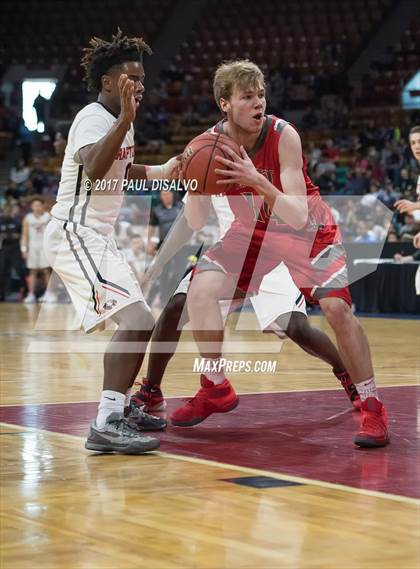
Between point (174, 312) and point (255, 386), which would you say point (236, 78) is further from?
point (255, 386)

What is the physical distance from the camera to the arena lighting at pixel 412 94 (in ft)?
74.7

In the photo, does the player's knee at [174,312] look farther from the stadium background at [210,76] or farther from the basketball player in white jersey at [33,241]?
the basketball player in white jersey at [33,241]

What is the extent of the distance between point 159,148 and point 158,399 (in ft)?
61.1

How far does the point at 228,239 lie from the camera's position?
19.2 ft

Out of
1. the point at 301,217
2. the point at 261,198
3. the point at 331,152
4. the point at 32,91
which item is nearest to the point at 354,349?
the point at 301,217

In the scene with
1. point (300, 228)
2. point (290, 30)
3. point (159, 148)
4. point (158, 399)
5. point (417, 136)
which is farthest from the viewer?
point (290, 30)

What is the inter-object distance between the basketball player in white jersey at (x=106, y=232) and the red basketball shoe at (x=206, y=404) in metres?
0.37

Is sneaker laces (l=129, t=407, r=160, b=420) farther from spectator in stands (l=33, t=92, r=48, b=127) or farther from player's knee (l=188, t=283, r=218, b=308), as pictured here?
spectator in stands (l=33, t=92, r=48, b=127)

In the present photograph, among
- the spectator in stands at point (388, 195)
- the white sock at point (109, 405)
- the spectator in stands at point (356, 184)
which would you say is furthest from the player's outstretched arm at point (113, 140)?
the spectator in stands at point (356, 184)

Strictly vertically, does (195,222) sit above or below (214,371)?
above

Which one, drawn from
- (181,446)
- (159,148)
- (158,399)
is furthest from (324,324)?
(159,148)

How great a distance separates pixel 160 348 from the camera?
6137 mm

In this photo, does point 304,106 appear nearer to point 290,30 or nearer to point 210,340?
point 290,30

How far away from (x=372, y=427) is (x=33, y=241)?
13.8 meters
